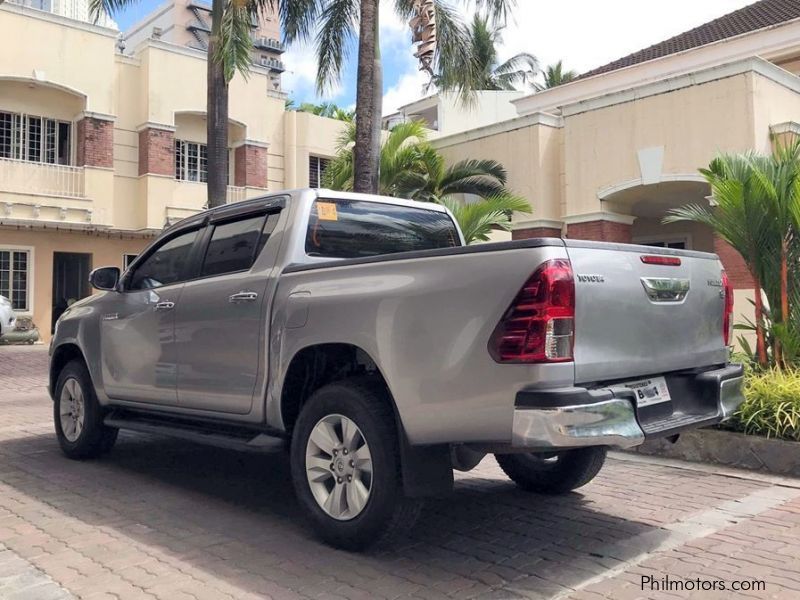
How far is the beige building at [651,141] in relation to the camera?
13164 millimetres

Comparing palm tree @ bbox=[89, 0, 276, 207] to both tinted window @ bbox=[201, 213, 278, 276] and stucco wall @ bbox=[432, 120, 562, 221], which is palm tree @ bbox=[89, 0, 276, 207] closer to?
stucco wall @ bbox=[432, 120, 562, 221]

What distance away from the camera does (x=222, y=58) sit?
13289mm

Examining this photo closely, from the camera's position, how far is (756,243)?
7332mm

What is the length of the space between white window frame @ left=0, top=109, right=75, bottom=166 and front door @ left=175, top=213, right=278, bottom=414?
17.5 metres

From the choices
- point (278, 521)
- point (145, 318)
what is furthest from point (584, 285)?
point (145, 318)

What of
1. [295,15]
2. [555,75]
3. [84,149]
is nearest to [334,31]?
[295,15]

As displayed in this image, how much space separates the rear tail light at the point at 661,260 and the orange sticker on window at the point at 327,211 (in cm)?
206

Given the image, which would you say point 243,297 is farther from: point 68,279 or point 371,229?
point 68,279

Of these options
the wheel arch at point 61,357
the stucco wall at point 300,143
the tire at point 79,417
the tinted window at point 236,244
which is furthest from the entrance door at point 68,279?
the tinted window at point 236,244

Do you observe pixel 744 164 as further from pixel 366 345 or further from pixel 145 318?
pixel 145 318

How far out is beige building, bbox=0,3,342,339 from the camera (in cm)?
2009

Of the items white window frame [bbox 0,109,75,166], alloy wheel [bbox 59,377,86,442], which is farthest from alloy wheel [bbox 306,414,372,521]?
white window frame [bbox 0,109,75,166]

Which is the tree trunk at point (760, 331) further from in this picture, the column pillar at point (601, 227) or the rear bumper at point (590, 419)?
the column pillar at point (601, 227)

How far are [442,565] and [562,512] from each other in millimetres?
1299
